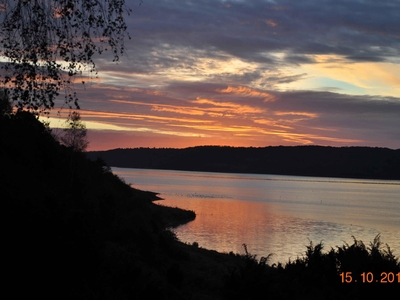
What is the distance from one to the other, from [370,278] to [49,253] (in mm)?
10003

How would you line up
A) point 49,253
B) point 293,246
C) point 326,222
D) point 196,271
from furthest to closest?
point 326,222, point 293,246, point 196,271, point 49,253

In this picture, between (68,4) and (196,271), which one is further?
(196,271)

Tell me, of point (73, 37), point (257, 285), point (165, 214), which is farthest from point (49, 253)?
point (165, 214)

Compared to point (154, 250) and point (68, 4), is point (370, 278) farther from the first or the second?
point (154, 250)

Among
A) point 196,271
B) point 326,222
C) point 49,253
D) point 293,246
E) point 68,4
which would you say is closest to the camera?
point 68,4

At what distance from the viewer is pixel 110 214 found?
3153 cm

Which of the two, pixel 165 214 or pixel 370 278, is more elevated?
pixel 370 278
